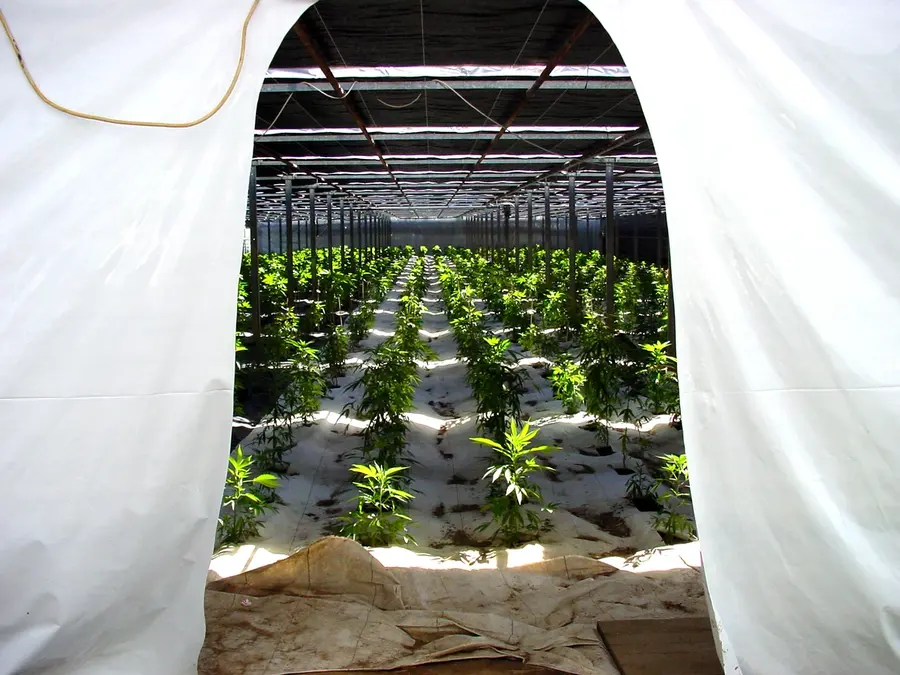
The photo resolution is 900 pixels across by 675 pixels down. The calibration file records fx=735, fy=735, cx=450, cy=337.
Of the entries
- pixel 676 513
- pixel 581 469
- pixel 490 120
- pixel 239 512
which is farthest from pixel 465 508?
pixel 490 120

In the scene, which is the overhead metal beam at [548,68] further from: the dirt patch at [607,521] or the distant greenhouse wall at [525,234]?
the distant greenhouse wall at [525,234]

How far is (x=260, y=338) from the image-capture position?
27.0 ft

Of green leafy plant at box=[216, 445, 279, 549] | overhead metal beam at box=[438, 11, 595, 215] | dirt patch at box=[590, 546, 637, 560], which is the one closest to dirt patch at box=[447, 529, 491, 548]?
dirt patch at box=[590, 546, 637, 560]

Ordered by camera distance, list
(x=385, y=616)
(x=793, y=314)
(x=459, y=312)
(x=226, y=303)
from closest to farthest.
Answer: (x=793, y=314) → (x=226, y=303) → (x=385, y=616) → (x=459, y=312)

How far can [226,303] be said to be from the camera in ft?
7.55

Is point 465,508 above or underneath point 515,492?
underneath

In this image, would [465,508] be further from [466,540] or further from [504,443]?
[504,443]

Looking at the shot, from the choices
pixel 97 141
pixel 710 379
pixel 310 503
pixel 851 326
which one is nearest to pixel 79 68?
pixel 97 141

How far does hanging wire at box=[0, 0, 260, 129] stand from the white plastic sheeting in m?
0.02

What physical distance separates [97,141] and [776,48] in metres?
1.98

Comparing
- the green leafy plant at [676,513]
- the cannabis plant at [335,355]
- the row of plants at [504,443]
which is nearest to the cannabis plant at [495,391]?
the row of plants at [504,443]

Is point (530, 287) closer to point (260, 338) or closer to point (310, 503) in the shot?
point (260, 338)

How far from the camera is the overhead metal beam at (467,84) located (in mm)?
5039

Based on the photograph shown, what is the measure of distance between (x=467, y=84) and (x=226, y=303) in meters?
3.41
